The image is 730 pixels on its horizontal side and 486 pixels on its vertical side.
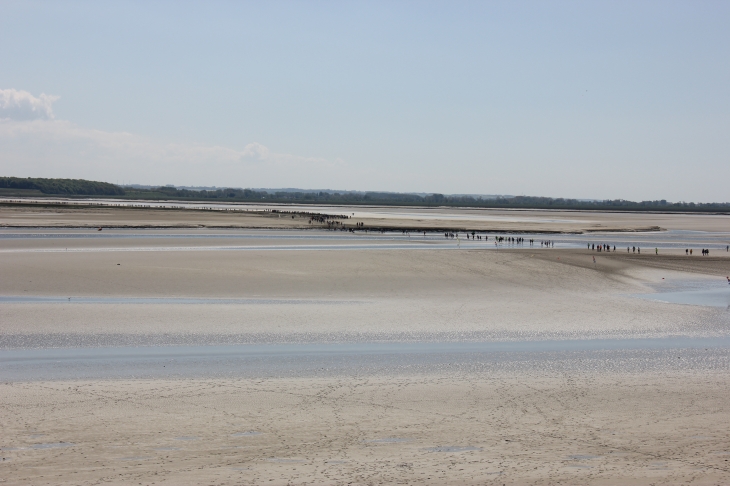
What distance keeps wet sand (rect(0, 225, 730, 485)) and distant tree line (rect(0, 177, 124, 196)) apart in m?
148

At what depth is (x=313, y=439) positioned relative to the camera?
27.8 ft

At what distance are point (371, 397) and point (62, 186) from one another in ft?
559

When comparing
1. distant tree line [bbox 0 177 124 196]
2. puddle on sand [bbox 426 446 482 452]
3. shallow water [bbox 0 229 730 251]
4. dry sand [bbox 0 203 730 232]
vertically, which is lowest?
A: puddle on sand [bbox 426 446 482 452]

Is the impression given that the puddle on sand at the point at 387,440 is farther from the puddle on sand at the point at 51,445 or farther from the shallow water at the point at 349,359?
the puddle on sand at the point at 51,445

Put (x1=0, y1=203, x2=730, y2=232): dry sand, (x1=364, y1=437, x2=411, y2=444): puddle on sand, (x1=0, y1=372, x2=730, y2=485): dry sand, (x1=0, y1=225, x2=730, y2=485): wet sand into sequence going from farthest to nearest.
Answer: (x1=0, y1=203, x2=730, y2=232): dry sand → (x1=364, y1=437, x2=411, y2=444): puddle on sand → (x1=0, y1=225, x2=730, y2=485): wet sand → (x1=0, y1=372, x2=730, y2=485): dry sand

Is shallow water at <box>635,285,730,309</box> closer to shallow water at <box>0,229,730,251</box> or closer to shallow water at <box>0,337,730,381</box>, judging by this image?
shallow water at <box>0,337,730,381</box>

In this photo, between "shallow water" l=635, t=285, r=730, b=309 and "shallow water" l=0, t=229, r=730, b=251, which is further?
"shallow water" l=0, t=229, r=730, b=251

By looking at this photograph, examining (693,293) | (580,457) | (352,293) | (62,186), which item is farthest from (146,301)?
(62,186)

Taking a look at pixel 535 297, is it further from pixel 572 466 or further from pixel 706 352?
pixel 572 466

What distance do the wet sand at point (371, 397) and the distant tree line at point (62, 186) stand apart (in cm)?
14775

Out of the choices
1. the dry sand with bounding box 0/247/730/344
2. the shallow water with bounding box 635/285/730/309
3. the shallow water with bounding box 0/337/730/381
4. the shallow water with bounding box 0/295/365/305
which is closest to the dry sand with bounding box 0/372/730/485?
the shallow water with bounding box 0/337/730/381

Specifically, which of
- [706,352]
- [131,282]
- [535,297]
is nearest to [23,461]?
[706,352]

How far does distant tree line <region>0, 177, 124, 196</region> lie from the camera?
15138 centimetres

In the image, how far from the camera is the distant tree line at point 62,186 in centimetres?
15138
